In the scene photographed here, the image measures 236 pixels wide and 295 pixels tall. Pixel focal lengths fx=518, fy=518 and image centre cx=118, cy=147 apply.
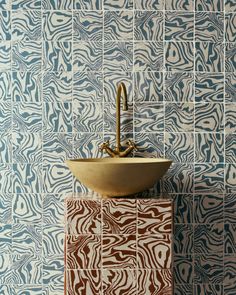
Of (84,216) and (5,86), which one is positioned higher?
(5,86)

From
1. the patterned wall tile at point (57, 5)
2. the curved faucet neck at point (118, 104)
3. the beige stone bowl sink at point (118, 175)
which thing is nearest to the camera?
the beige stone bowl sink at point (118, 175)

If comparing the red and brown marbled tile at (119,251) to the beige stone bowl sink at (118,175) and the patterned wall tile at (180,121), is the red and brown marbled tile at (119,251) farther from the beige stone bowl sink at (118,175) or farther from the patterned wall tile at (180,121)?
the patterned wall tile at (180,121)

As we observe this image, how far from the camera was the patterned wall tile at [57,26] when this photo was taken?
2.80 metres

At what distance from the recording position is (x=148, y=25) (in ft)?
9.21

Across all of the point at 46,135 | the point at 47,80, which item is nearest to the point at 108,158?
the point at 46,135

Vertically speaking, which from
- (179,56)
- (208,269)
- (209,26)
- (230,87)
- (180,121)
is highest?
(209,26)

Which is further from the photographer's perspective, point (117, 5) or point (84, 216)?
point (117, 5)

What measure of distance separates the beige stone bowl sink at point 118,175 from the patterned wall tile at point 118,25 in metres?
0.77

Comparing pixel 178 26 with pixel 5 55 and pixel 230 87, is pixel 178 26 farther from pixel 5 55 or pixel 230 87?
pixel 5 55

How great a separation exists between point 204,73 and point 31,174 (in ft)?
3.58

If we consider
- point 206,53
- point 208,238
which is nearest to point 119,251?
point 208,238

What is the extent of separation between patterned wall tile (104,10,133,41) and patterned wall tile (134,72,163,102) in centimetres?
22

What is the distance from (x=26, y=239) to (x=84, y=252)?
0.54 metres

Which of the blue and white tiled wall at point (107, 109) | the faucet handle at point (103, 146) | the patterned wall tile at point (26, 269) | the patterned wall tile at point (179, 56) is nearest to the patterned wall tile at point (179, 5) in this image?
the blue and white tiled wall at point (107, 109)
